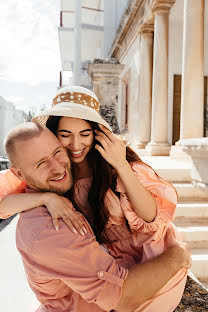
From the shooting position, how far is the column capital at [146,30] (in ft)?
30.0

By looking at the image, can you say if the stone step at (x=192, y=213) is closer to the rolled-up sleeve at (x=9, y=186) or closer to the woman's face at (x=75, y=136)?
the woman's face at (x=75, y=136)

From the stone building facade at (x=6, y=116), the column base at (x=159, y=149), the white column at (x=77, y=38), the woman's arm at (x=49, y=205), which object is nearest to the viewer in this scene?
the woman's arm at (x=49, y=205)

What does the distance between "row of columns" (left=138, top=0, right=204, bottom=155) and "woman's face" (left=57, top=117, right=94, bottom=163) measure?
4.64 m

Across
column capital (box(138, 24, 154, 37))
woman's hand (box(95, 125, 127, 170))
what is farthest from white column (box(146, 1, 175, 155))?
woman's hand (box(95, 125, 127, 170))

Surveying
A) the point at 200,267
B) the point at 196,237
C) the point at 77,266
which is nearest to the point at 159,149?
the point at 196,237

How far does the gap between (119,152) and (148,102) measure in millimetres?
8380

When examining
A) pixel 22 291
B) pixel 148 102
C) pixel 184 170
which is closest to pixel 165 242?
pixel 22 291

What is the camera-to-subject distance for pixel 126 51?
12.7m

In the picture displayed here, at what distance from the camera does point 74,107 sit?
161 centimetres

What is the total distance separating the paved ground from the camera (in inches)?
95.2

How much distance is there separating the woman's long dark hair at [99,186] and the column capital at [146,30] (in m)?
8.63

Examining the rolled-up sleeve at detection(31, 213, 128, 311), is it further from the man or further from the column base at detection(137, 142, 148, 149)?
the column base at detection(137, 142, 148, 149)

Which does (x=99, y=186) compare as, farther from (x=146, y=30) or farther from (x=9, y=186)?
(x=146, y=30)

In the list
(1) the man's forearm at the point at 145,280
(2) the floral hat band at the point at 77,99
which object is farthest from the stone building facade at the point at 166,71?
(1) the man's forearm at the point at 145,280
